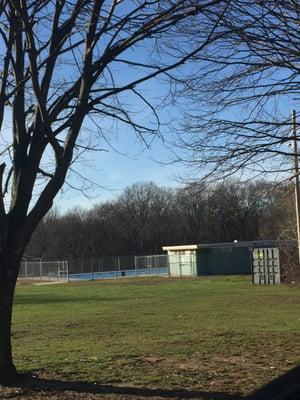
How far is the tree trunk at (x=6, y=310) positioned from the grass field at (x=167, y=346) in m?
0.90

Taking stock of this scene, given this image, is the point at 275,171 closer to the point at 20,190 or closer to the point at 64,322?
the point at 20,190

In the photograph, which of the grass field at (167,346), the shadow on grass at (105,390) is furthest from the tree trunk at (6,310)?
the grass field at (167,346)

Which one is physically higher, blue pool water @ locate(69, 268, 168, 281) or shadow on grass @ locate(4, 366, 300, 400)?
shadow on grass @ locate(4, 366, 300, 400)

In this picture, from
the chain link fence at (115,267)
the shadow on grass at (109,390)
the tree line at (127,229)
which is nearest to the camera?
the shadow on grass at (109,390)

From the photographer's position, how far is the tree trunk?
7.45m

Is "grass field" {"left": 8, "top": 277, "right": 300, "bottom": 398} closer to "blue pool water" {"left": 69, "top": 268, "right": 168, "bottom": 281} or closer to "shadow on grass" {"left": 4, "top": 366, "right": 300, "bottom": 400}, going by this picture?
"shadow on grass" {"left": 4, "top": 366, "right": 300, "bottom": 400}

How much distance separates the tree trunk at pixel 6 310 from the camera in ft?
24.4

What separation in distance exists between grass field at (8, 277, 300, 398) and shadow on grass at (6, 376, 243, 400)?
20cm

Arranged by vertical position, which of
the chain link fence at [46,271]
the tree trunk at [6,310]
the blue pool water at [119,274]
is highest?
the tree trunk at [6,310]

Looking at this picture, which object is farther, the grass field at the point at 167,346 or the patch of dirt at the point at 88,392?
the grass field at the point at 167,346

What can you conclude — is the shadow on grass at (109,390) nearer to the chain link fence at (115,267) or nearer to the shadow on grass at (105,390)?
the shadow on grass at (105,390)

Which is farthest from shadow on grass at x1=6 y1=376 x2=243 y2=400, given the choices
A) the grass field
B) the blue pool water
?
the blue pool water

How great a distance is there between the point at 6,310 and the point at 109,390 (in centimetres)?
158

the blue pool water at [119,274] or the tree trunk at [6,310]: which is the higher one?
the tree trunk at [6,310]
